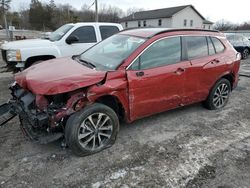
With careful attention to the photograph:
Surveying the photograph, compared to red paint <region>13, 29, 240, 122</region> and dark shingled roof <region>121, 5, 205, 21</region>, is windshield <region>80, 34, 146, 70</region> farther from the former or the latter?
dark shingled roof <region>121, 5, 205, 21</region>

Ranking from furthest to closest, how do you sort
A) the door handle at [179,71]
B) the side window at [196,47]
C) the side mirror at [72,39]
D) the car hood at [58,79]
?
1. the side mirror at [72,39]
2. the side window at [196,47]
3. the door handle at [179,71]
4. the car hood at [58,79]

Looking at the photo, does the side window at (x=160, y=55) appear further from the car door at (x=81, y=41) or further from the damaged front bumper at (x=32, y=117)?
the car door at (x=81, y=41)

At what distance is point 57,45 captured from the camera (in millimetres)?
6473

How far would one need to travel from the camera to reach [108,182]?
2732 millimetres

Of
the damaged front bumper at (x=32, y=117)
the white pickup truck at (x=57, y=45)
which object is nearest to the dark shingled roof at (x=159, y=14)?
the white pickup truck at (x=57, y=45)

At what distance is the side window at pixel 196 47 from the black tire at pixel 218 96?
2.69 ft

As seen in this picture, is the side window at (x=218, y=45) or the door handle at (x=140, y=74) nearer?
the door handle at (x=140, y=74)

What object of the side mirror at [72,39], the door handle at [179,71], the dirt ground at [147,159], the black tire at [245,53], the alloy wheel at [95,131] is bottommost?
the dirt ground at [147,159]

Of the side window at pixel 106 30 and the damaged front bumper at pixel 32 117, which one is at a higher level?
the side window at pixel 106 30

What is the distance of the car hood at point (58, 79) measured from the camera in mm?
2886

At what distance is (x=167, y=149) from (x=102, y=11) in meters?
73.6

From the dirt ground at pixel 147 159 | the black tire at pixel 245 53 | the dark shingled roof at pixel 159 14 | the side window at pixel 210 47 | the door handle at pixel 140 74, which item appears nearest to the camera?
the dirt ground at pixel 147 159

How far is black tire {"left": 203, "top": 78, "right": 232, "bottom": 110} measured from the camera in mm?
4785

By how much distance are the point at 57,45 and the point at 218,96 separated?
15.1 ft
